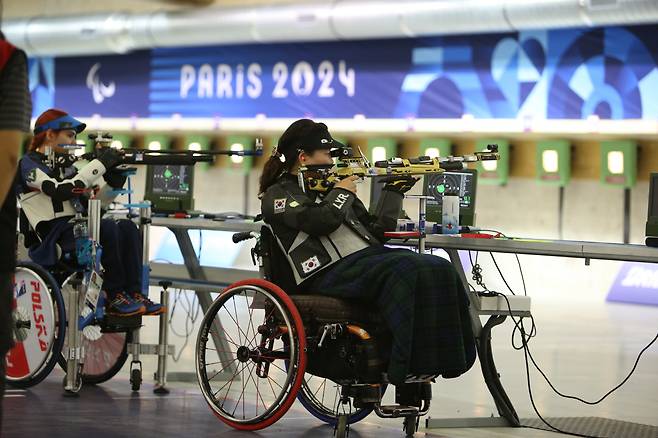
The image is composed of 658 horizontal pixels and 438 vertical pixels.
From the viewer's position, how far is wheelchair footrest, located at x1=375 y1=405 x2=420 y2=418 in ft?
13.0

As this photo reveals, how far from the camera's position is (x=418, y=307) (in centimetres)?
394

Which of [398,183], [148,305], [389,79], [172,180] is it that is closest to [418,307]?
[398,183]

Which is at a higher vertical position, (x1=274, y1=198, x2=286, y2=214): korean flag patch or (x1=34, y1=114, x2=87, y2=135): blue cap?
(x1=34, y1=114, x2=87, y2=135): blue cap

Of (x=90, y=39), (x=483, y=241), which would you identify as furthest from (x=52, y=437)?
(x=90, y=39)

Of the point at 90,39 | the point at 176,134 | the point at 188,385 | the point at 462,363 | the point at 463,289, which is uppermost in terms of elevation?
the point at 90,39

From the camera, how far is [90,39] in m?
11.9

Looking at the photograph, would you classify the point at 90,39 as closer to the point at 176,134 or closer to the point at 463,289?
the point at 176,134

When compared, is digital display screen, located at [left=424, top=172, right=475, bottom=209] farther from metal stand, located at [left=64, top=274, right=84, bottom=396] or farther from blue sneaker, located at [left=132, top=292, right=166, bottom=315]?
metal stand, located at [left=64, top=274, right=84, bottom=396]

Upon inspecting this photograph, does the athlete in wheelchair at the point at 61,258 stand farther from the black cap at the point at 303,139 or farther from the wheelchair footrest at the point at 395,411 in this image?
the wheelchair footrest at the point at 395,411

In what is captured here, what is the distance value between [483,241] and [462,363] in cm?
70

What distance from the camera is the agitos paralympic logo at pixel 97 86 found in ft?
41.7

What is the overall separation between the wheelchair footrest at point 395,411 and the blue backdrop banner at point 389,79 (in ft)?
18.5

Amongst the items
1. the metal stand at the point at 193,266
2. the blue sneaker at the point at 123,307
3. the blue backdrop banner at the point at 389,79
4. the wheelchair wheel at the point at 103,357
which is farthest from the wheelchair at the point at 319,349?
the blue backdrop banner at the point at 389,79

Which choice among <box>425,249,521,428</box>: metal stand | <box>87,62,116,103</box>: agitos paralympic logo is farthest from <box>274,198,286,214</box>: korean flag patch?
<box>87,62,116,103</box>: agitos paralympic logo
